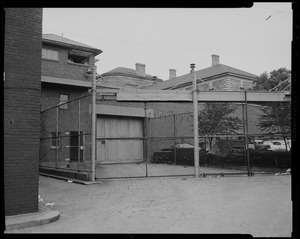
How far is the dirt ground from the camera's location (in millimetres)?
6109

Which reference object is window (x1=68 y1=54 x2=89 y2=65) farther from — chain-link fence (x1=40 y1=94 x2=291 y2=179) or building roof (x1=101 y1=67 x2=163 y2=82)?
building roof (x1=101 y1=67 x2=163 y2=82)

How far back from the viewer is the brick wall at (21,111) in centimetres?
682

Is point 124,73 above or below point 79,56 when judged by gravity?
above

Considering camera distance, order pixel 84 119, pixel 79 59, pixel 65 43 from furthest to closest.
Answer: pixel 79 59 < pixel 84 119 < pixel 65 43

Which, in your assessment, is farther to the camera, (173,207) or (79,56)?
(79,56)

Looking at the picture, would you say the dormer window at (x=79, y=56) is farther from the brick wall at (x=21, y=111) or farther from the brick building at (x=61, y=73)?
the brick wall at (x=21, y=111)

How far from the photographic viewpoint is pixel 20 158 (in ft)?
22.8

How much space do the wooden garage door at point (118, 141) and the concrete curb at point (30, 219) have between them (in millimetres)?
17532

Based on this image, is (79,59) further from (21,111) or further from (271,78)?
(271,78)

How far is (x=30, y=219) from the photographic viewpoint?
6379 millimetres

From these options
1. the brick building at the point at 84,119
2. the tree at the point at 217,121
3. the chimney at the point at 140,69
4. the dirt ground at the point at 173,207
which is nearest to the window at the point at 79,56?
the brick building at the point at 84,119

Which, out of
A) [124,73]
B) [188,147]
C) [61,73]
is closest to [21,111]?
[61,73]

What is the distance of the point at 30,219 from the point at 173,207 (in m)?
3.55
